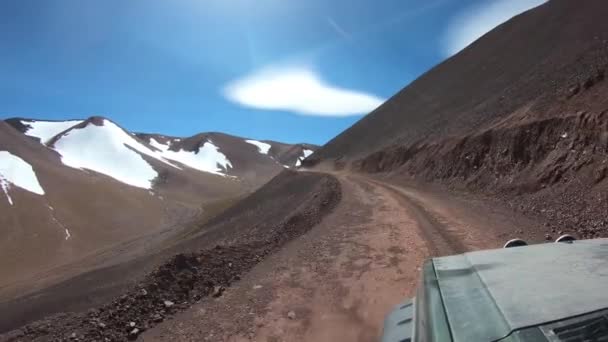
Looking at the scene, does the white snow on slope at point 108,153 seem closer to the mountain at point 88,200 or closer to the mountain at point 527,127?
the mountain at point 88,200

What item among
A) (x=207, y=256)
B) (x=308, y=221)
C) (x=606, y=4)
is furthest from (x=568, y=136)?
(x=606, y=4)

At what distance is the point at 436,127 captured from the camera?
124 ft

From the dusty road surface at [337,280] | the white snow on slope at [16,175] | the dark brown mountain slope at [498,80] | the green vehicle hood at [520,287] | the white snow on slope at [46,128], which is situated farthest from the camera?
the white snow on slope at [46,128]

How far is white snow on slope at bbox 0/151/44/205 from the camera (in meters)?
77.8

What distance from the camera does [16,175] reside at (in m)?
81.8

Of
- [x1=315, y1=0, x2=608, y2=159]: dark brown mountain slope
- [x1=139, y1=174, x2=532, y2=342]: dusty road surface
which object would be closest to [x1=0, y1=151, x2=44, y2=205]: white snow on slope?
[x1=315, y1=0, x2=608, y2=159]: dark brown mountain slope

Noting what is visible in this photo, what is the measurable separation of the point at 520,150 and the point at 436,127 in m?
20.4

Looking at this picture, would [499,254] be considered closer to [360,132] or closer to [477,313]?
[477,313]

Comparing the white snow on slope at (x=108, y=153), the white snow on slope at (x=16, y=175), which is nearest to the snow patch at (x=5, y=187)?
the white snow on slope at (x=16, y=175)

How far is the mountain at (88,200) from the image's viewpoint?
190 feet

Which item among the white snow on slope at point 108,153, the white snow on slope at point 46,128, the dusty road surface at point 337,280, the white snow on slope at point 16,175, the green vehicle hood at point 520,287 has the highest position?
the white snow on slope at point 46,128

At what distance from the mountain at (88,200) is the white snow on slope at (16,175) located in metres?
0.16

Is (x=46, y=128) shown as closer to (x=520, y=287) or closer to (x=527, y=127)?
(x=527, y=127)

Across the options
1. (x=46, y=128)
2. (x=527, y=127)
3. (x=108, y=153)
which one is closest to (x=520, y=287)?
(x=527, y=127)
